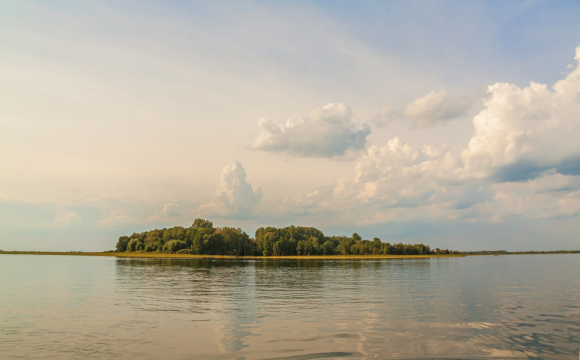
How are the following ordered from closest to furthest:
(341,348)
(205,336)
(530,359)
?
(530,359) → (341,348) → (205,336)

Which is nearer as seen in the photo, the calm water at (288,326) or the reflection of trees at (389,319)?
the calm water at (288,326)

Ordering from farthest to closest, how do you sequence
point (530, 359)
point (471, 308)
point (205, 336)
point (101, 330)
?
point (471, 308) → point (101, 330) → point (205, 336) → point (530, 359)

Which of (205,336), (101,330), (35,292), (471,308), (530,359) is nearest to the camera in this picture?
(530,359)

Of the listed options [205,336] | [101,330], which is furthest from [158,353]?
[101,330]

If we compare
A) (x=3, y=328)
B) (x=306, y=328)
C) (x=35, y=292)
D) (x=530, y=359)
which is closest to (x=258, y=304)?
(x=306, y=328)

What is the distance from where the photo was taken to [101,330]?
24359 mm

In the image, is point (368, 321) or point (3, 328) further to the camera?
point (368, 321)

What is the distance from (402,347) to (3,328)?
27.2 metres

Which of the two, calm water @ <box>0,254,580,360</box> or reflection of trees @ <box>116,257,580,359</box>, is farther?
reflection of trees @ <box>116,257,580,359</box>

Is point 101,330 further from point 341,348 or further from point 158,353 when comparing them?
point 341,348

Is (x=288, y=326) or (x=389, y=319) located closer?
(x=288, y=326)

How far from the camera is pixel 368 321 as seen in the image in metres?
27.1

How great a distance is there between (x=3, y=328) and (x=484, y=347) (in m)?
32.0

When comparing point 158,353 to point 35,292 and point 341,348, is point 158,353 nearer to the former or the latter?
point 341,348
